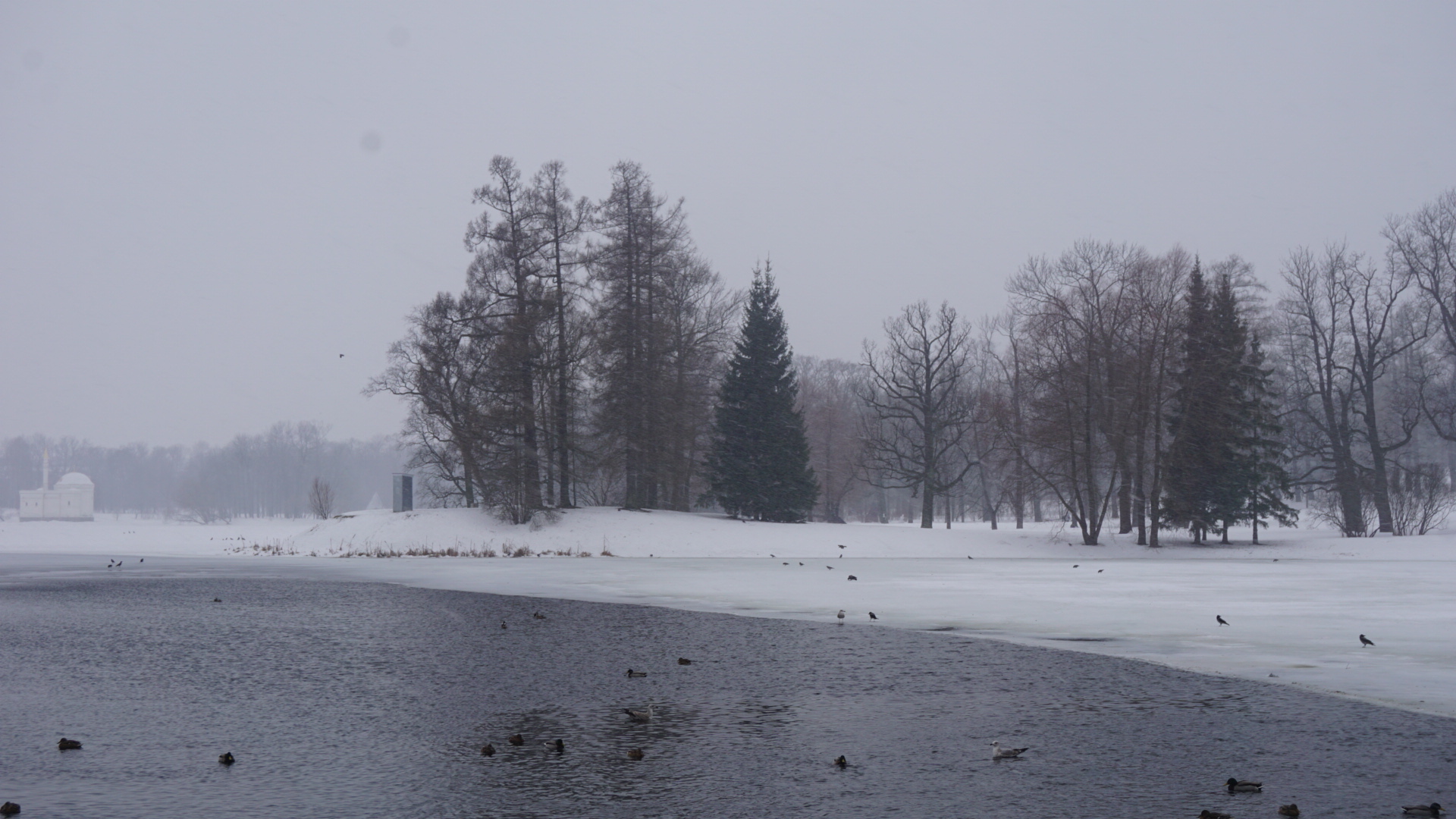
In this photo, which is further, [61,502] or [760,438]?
[61,502]

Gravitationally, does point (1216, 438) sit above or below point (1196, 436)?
below

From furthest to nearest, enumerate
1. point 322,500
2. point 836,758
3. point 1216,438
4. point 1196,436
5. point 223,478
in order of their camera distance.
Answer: point 223,478
point 322,500
point 1196,436
point 1216,438
point 836,758

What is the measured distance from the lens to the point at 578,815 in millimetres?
5539

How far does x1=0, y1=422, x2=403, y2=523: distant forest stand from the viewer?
155m

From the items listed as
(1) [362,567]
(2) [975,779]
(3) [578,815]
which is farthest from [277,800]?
(1) [362,567]

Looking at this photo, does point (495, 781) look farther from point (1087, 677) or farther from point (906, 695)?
point (1087, 677)

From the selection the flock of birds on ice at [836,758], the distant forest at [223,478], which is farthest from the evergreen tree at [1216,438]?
the distant forest at [223,478]

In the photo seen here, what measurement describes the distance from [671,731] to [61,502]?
137 meters

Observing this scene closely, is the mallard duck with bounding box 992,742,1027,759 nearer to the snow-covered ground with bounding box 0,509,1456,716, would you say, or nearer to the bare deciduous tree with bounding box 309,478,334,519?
the snow-covered ground with bounding box 0,509,1456,716

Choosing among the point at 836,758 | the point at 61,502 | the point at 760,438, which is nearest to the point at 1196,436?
the point at 760,438

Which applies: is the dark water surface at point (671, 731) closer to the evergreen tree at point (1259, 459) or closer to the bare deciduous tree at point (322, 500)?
the evergreen tree at point (1259, 459)

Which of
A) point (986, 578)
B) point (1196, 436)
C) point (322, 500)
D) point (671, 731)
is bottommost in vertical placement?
point (986, 578)

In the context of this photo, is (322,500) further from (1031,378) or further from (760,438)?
(1031,378)

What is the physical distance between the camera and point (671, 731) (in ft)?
25.5
